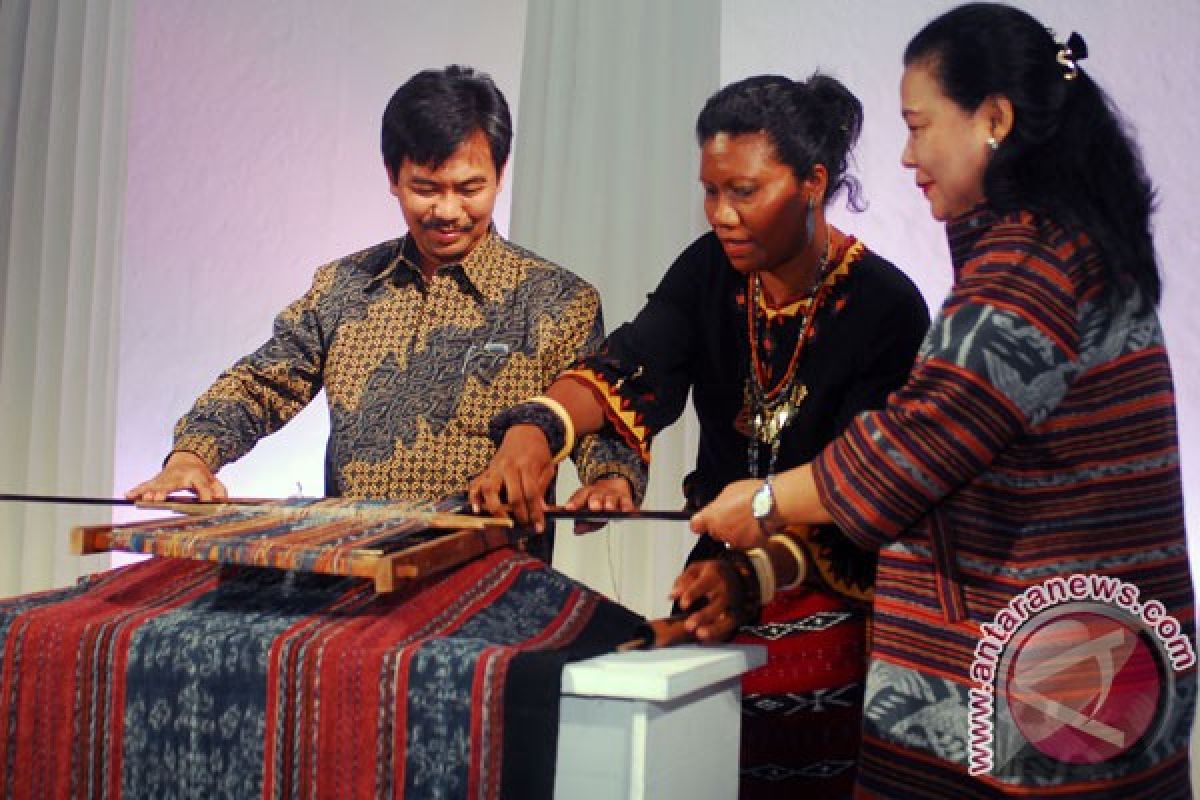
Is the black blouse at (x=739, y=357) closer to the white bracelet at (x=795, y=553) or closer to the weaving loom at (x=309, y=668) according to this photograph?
the white bracelet at (x=795, y=553)

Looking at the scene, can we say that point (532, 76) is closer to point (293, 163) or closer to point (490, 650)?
point (293, 163)

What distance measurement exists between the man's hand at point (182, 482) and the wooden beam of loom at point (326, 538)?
25cm

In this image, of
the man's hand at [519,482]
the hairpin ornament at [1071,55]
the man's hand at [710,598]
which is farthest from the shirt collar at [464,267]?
the hairpin ornament at [1071,55]

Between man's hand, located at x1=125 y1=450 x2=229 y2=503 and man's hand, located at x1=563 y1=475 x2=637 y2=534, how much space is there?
0.54 meters

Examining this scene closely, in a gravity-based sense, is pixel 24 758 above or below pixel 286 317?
below

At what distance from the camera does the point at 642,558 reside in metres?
3.73

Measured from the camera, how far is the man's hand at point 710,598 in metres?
1.82

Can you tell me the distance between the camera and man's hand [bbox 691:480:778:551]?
179cm

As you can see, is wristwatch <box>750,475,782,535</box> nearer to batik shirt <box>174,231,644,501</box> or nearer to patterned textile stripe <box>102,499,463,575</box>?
patterned textile stripe <box>102,499,463,575</box>

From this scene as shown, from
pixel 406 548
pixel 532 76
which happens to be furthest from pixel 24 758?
pixel 532 76

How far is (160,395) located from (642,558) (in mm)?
1822

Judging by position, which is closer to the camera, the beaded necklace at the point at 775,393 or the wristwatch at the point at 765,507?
the wristwatch at the point at 765,507

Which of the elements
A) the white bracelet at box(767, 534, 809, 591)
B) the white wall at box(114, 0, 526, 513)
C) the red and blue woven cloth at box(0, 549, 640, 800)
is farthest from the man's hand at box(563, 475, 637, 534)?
A: the white wall at box(114, 0, 526, 513)

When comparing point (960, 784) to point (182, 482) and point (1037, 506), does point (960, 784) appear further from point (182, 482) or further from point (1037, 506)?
point (182, 482)
